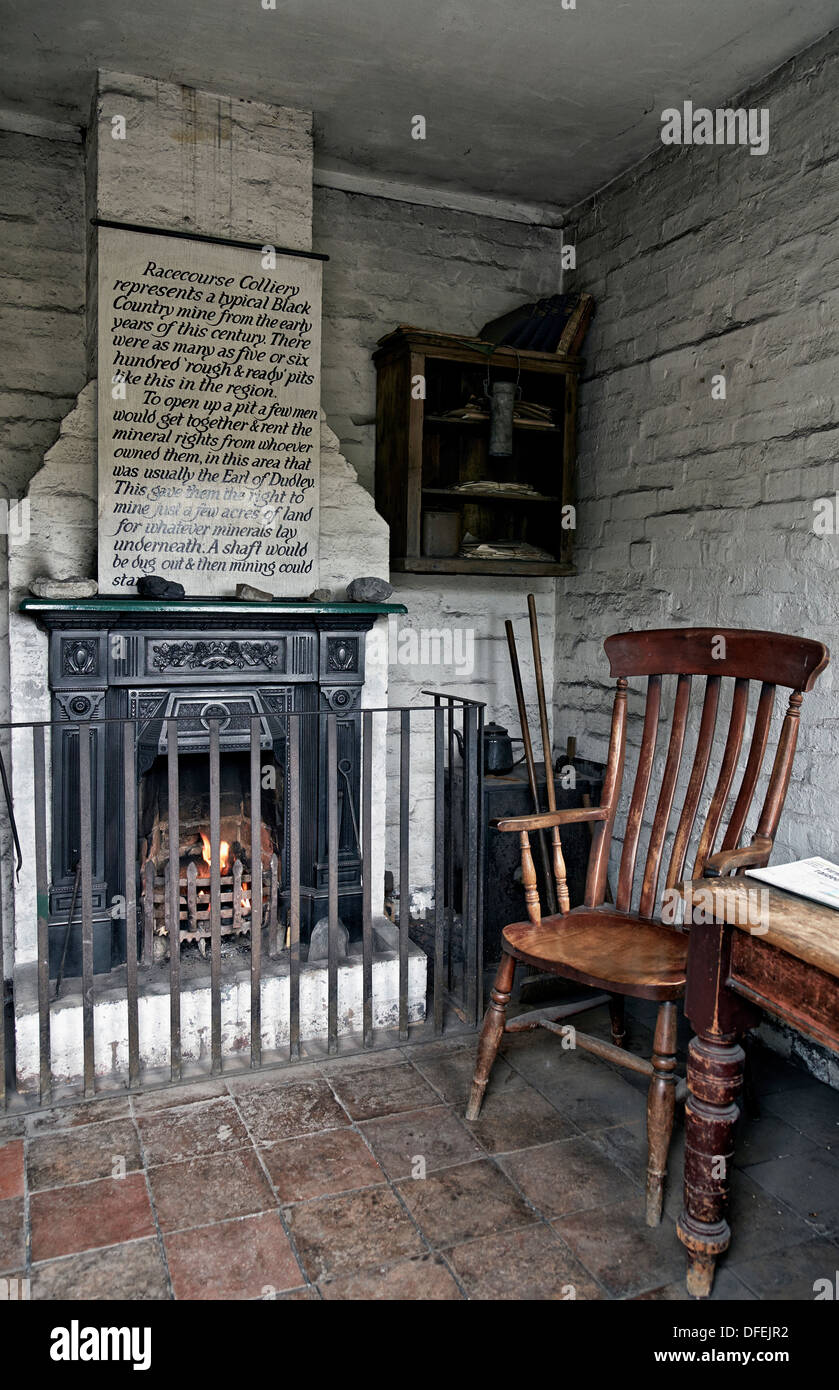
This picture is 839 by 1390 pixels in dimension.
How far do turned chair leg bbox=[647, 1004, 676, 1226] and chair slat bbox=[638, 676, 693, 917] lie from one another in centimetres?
45

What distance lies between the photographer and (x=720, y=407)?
2863mm

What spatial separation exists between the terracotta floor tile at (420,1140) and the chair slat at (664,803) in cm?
67

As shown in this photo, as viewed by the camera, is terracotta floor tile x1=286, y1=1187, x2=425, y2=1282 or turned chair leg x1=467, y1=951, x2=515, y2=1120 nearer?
terracotta floor tile x1=286, y1=1187, x2=425, y2=1282

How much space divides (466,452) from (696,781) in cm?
176

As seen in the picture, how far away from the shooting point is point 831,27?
8.00 ft

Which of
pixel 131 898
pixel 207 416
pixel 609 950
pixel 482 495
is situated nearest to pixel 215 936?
pixel 131 898

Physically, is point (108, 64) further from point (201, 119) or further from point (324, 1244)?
point (324, 1244)

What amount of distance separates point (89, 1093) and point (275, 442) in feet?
6.15

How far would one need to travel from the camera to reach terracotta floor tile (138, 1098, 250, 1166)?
6.86 ft

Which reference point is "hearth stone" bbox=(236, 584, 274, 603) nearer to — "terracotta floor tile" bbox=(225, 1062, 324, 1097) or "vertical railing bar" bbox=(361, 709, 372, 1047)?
"vertical railing bar" bbox=(361, 709, 372, 1047)

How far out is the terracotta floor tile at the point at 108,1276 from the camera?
1.66 meters

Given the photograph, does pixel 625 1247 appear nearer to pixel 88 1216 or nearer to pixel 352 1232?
pixel 352 1232

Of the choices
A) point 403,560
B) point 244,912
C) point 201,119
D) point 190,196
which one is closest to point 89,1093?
point 244,912

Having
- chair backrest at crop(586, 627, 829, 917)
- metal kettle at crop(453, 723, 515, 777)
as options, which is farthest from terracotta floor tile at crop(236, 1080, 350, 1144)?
metal kettle at crop(453, 723, 515, 777)
